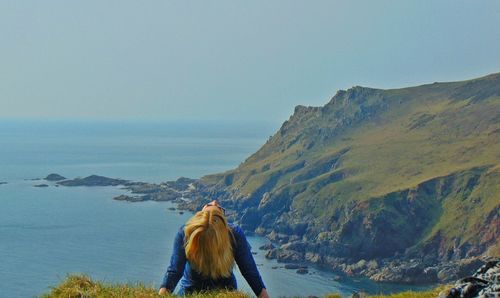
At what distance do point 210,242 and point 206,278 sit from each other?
886mm

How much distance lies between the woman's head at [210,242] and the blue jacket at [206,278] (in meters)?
0.17

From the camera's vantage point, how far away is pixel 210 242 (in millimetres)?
9578

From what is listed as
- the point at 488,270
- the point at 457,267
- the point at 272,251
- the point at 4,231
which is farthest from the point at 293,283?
the point at 488,270

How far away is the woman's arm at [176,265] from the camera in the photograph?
32.9 ft

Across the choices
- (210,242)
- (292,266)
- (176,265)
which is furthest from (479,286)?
(292,266)

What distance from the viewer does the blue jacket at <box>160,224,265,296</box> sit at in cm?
1002

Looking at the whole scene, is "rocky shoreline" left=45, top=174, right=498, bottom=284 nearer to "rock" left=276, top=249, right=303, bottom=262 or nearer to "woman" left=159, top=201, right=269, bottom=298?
"rock" left=276, top=249, right=303, bottom=262

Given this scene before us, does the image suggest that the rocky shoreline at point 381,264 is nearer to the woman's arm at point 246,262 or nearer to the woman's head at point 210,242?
the woman's arm at point 246,262

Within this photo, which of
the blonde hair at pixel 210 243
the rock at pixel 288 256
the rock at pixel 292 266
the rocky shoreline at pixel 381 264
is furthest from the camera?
the rock at pixel 288 256

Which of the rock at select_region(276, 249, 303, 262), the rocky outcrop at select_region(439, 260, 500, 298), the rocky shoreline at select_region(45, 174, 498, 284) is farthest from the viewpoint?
the rock at select_region(276, 249, 303, 262)

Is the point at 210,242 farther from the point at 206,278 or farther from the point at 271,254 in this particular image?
the point at 271,254

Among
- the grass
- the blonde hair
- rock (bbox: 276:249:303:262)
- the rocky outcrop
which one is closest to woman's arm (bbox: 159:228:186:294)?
the blonde hair

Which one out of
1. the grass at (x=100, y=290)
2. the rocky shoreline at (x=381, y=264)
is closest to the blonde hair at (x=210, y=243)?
the grass at (x=100, y=290)

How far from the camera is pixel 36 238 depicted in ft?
536
